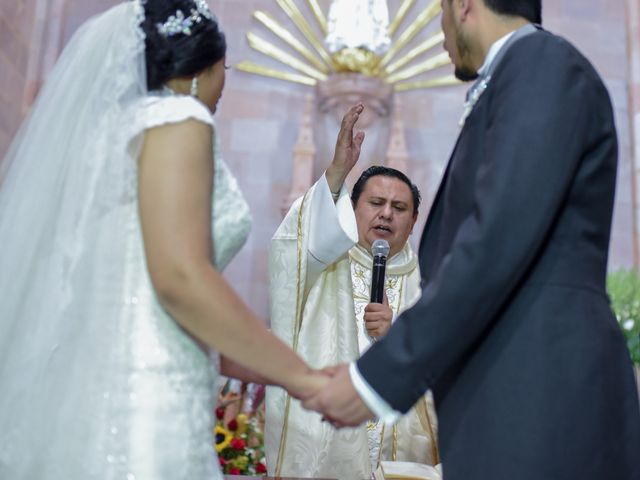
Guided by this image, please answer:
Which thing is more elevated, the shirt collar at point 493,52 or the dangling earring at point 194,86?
the shirt collar at point 493,52

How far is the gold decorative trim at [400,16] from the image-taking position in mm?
9898

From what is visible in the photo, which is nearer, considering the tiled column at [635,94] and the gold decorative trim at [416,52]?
the tiled column at [635,94]

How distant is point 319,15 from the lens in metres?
9.82

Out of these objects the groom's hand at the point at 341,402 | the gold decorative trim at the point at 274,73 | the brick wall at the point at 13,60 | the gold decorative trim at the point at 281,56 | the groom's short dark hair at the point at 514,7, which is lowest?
the groom's hand at the point at 341,402

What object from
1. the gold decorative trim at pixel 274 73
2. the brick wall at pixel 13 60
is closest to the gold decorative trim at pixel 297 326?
the brick wall at pixel 13 60

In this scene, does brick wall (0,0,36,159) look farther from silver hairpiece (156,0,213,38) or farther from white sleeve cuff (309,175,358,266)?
silver hairpiece (156,0,213,38)

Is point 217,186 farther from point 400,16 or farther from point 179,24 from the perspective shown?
point 400,16

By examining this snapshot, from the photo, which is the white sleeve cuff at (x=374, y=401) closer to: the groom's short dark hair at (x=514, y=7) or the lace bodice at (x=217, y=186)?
the lace bodice at (x=217, y=186)

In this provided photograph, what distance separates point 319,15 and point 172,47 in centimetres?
803

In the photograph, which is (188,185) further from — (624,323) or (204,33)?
(624,323)

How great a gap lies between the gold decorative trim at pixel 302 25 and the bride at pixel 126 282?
25.4ft

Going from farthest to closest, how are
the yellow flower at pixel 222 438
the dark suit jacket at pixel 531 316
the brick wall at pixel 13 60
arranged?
the brick wall at pixel 13 60 → the yellow flower at pixel 222 438 → the dark suit jacket at pixel 531 316

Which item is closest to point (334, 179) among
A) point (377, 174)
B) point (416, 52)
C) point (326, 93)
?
point (377, 174)

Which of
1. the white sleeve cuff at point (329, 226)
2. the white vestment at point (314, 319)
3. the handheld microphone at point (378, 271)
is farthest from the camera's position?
the white sleeve cuff at point (329, 226)
